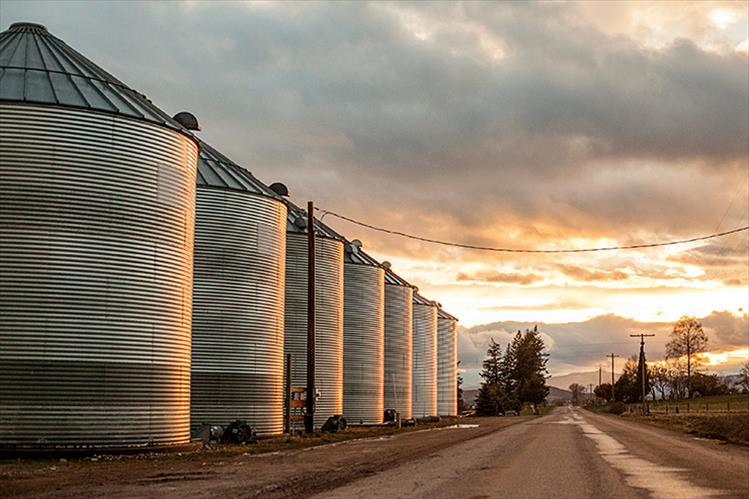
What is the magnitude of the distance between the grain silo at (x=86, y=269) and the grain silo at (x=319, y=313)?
1678cm

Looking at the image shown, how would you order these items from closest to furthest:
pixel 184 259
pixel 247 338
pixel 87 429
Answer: pixel 87 429, pixel 184 259, pixel 247 338

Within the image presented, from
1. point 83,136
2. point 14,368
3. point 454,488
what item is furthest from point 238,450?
point 454,488

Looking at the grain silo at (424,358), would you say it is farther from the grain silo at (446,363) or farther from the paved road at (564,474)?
the paved road at (564,474)

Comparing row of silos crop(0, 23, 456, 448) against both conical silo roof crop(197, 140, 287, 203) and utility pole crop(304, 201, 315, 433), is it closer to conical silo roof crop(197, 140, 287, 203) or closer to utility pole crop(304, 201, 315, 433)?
conical silo roof crop(197, 140, 287, 203)

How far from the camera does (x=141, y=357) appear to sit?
91.8 feet

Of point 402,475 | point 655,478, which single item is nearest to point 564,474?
point 655,478

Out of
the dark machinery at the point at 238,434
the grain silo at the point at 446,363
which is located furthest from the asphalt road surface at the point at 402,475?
the grain silo at the point at 446,363

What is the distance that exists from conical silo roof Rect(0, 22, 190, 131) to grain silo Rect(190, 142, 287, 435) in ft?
20.3

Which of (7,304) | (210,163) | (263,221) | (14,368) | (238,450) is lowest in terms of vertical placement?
(238,450)

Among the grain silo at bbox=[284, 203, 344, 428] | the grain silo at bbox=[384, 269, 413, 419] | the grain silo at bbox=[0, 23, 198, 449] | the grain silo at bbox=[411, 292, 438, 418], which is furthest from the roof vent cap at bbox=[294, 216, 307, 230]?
the grain silo at bbox=[411, 292, 438, 418]

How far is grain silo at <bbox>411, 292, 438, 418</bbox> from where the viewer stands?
80.5 metres

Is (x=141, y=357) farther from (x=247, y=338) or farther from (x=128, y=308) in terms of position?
(x=247, y=338)

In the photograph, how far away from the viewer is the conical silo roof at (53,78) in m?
28.0

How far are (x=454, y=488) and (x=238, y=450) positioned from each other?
48.4 feet
